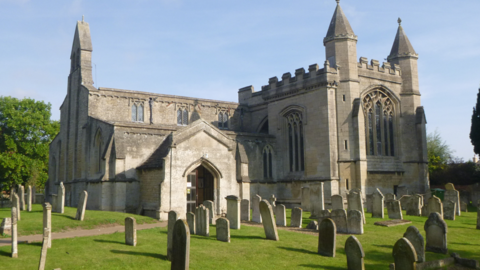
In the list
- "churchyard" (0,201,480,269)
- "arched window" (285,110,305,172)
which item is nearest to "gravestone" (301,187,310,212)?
"churchyard" (0,201,480,269)

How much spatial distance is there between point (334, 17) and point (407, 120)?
9334 millimetres

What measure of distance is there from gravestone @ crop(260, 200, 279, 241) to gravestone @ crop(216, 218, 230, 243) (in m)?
1.39

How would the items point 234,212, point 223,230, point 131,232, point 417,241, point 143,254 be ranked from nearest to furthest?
point 417,241 → point 143,254 → point 131,232 → point 223,230 → point 234,212

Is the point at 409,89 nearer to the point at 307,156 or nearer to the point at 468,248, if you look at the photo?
the point at 307,156

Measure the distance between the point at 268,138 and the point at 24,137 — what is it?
25.1 meters

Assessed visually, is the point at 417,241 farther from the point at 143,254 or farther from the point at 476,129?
the point at 476,129

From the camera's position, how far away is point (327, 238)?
1323 cm

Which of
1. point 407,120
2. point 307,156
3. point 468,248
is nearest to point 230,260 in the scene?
point 468,248

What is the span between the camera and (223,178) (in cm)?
2531

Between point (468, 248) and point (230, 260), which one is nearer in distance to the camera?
point (230, 260)

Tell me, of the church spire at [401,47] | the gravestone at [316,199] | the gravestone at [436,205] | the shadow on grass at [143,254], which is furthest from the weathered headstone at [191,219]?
the church spire at [401,47]

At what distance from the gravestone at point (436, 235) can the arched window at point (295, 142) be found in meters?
17.1

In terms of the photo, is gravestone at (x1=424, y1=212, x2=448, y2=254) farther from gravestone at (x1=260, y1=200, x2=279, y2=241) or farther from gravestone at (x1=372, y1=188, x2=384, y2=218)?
gravestone at (x1=372, y1=188, x2=384, y2=218)

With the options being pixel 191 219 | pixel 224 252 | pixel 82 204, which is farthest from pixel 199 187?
pixel 224 252
